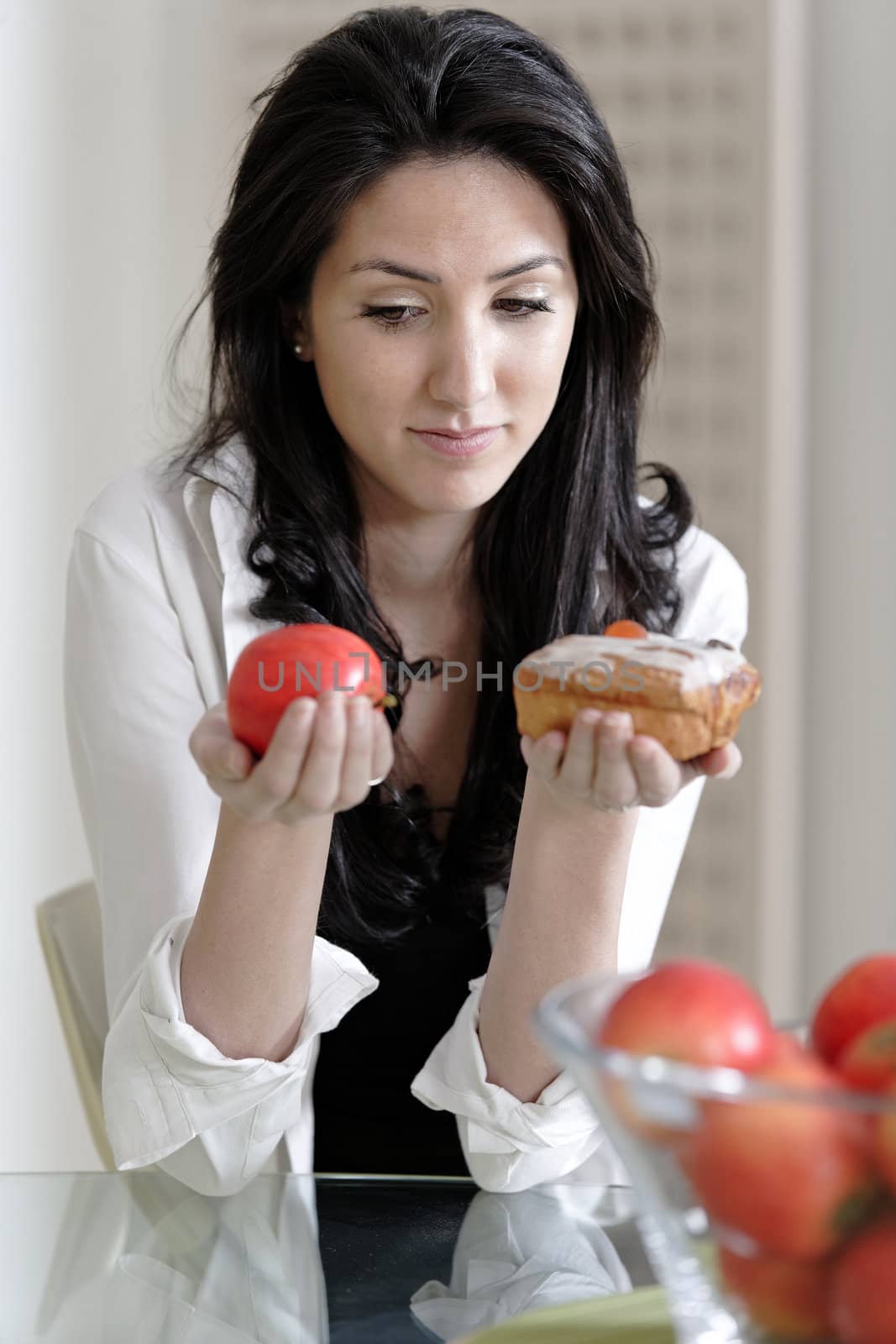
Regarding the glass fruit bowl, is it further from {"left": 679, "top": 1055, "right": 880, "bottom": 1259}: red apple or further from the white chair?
the white chair

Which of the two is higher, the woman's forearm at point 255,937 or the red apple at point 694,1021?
the red apple at point 694,1021

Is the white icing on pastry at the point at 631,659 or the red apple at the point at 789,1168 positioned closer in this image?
the red apple at the point at 789,1168

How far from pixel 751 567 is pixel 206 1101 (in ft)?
6.11

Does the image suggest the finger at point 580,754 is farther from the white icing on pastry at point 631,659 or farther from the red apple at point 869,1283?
the red apple at point 869,1283

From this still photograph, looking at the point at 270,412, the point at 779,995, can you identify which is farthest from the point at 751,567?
the point at 270,412

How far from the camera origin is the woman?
3.53 feet

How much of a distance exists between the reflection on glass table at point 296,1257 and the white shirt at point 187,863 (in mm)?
71

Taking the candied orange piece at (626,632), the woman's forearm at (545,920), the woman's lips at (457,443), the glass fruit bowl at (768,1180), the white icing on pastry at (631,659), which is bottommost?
the woman's forearm at (545,920)

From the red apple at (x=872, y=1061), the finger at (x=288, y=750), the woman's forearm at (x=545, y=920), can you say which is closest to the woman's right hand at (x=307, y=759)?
the finger at (x=288, y=750)

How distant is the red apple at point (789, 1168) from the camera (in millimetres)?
462

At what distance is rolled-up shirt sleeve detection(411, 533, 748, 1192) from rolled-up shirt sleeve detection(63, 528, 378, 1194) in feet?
0.32

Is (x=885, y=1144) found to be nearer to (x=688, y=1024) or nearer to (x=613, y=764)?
(x=688, y=1024)

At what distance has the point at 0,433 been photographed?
2.39 meters

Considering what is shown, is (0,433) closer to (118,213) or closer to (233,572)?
(118,213)
